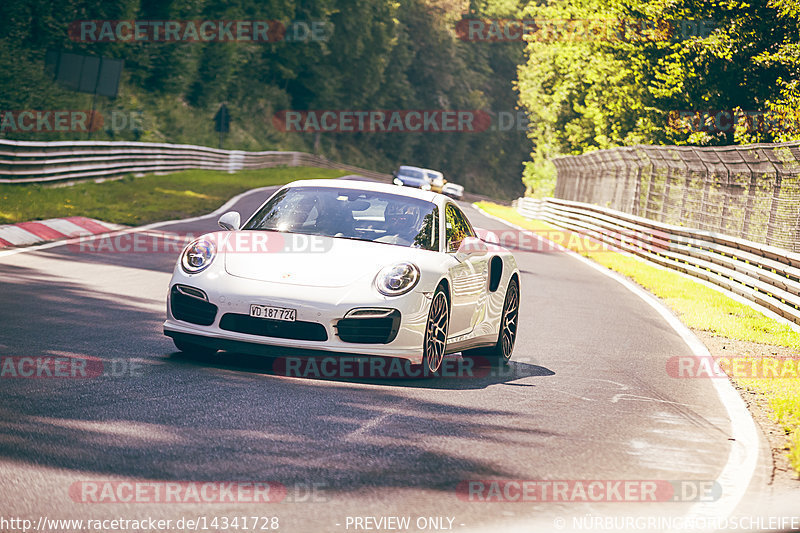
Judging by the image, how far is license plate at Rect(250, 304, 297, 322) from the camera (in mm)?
7598

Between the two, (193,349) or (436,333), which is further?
(436,333)

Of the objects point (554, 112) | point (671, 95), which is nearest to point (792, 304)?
point (671, 95)

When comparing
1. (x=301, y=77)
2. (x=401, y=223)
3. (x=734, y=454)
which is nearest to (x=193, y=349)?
(x=401, y=223)

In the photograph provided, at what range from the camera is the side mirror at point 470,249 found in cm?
884

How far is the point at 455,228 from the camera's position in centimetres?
935

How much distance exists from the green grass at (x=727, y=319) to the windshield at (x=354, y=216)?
2955 millimetres

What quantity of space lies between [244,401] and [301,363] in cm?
165

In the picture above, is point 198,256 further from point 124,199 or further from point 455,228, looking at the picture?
point 124,199

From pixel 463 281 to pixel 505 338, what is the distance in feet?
4.36

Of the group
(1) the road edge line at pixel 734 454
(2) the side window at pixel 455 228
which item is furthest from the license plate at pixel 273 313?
(1) the road edge line at pixel 734 454

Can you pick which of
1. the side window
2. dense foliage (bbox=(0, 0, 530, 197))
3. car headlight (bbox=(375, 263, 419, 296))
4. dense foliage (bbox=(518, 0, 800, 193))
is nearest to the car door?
the side window

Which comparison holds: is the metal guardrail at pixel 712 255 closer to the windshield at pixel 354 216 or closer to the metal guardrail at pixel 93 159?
the windshield at pixel 354 216

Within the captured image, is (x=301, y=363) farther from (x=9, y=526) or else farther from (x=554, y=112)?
(x=554, y=112)

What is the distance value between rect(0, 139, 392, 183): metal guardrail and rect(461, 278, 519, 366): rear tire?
14045mm
